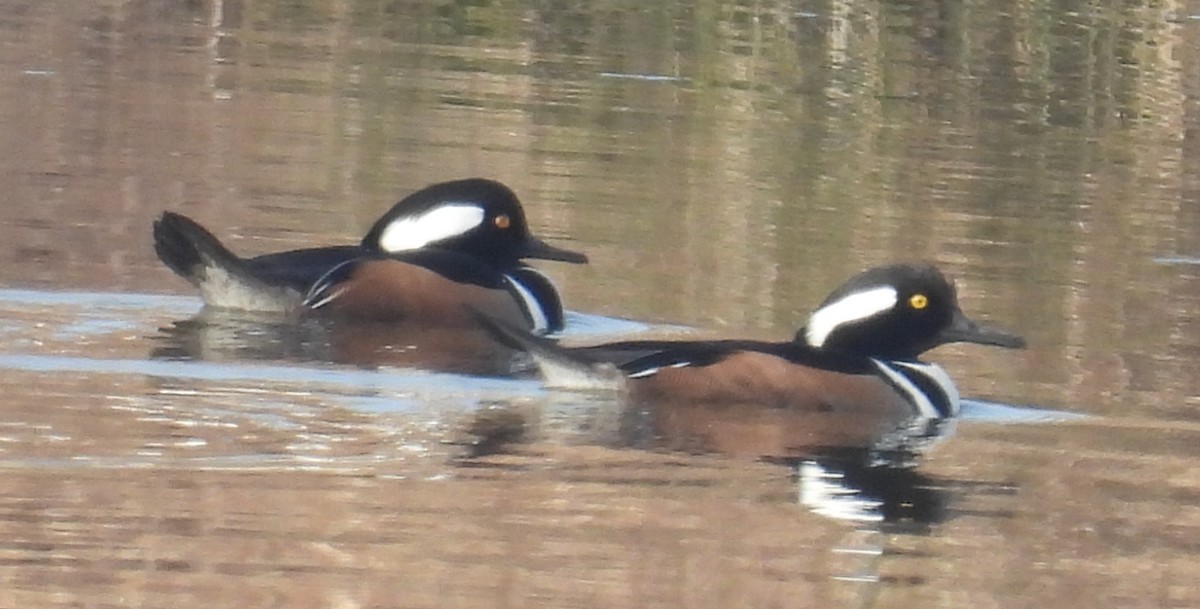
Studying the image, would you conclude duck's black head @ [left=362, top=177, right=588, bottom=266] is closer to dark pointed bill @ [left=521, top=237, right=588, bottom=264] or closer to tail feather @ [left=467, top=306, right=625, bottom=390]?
dark pointed bill @ [left=521, top=237, right=588, bottom=264]

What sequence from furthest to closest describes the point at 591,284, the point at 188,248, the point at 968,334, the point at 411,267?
1. the point at 591,284
2. the point at 411,267
3. the point at 188,248
4. the point at 968,334

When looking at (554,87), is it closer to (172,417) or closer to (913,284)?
(913,284)

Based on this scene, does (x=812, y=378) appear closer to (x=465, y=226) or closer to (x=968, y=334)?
(x=968, y=334)

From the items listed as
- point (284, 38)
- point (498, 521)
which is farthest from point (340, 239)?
point (284, 38)

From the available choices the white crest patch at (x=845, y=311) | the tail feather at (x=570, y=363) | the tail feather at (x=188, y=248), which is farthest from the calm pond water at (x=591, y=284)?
the white crest patch at (x=845, y=311)

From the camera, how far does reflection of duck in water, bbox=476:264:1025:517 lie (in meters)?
9.64

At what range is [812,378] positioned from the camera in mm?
10070

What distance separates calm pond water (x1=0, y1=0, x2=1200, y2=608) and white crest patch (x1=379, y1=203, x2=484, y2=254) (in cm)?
70

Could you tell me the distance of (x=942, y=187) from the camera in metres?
16.5

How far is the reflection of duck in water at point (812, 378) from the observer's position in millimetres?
9641

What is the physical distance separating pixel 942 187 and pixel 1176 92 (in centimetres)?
640

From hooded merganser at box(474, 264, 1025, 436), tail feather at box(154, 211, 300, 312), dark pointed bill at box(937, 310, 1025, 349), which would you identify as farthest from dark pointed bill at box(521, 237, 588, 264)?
dark pointed bill at box(937, 310, 1025, 349)

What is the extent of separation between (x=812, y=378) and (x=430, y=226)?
3.15 metres

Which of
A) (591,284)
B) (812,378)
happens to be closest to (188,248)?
(591,284)
